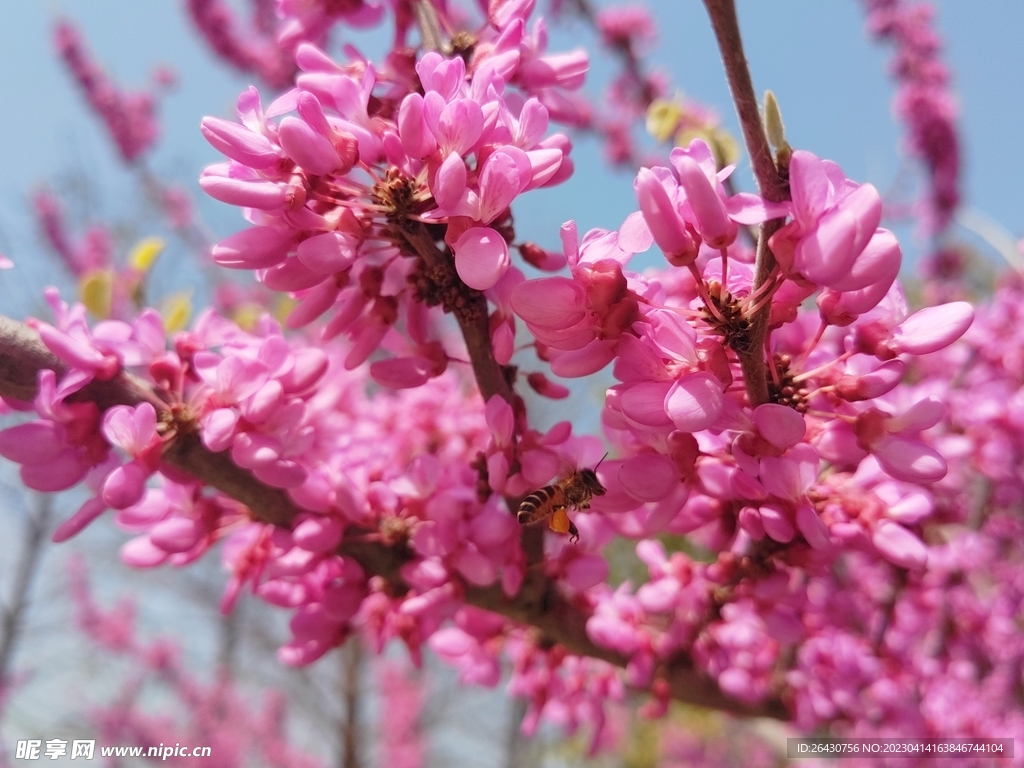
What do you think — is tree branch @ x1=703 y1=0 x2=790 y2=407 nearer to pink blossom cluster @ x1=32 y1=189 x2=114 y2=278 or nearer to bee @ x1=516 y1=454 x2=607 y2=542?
bee @ x1=516 y1=454 x2=607 y2=542

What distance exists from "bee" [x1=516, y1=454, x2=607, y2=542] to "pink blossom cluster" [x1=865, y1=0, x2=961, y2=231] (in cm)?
501

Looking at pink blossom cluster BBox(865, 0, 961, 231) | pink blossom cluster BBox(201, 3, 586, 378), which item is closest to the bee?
pink blossom cluster BBox(201, 3, 586, 378)

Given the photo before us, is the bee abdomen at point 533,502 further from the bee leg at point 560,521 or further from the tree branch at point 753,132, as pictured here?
the tree branch at point 753,132

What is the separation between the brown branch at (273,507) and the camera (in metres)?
0.97

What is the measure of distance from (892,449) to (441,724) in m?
8.90

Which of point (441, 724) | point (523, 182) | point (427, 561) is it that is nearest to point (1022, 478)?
point (427, 561)

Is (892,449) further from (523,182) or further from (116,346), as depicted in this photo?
(116,346)

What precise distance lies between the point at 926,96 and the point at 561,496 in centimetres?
514

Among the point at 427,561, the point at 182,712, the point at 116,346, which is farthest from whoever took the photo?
the point at 182,712

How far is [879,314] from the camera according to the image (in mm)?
884

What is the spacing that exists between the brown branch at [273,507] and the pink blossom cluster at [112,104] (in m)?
6.46

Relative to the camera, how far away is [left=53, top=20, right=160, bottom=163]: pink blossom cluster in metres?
6.23

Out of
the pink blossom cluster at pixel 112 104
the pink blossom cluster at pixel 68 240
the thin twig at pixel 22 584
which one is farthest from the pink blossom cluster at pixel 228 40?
the thin twig at pixel 22 584

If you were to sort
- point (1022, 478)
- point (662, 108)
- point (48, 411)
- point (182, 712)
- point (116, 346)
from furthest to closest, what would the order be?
point (182, 712) < point (1022, 478) < point (662, 108) < point (116, 346) < point (48, 411)
